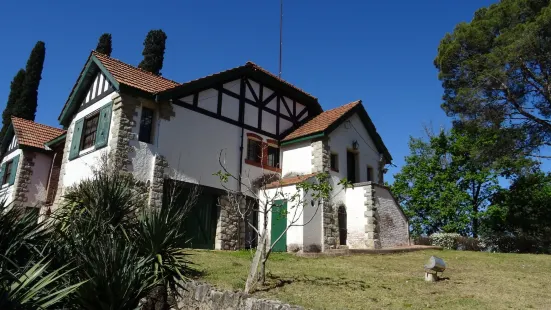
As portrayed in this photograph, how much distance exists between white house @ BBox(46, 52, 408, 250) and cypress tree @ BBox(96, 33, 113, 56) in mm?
13840

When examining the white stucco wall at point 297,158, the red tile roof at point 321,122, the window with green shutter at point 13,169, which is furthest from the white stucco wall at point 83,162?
the red tile roof at point 321,122

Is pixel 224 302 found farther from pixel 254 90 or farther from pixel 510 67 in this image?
pixel 510 67

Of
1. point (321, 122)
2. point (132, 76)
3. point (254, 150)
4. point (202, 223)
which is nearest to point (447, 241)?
point (321, 122)

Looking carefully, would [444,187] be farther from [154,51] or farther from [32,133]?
[32,133]

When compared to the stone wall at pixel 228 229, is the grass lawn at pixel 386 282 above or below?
below

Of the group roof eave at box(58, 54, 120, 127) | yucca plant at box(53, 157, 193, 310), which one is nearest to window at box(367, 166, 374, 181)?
roof eave at box(58, 54, 120, 127)

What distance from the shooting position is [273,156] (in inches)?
781

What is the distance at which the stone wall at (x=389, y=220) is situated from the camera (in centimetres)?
1848

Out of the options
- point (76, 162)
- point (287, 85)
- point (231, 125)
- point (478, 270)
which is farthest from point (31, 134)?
point (478, 270)

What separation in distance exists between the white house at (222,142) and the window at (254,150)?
66 millimetres

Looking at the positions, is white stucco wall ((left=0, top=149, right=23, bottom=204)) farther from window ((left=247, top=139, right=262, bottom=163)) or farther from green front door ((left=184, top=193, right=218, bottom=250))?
window ((left=247, top=139, right=262, bottom=163))

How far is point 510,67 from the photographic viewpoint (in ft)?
63.6

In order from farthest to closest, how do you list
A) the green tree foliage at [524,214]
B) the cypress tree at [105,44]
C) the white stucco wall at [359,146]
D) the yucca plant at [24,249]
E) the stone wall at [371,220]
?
the cypress tree at [105,44] < the green tree foliage at [524,214] < the white stucco wall at [359,146] < the stone wall at [371,220] < the yucca plant at [24,249]

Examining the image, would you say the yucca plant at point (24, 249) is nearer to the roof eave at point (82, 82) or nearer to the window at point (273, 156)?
the roof eave at point (82, 82)
